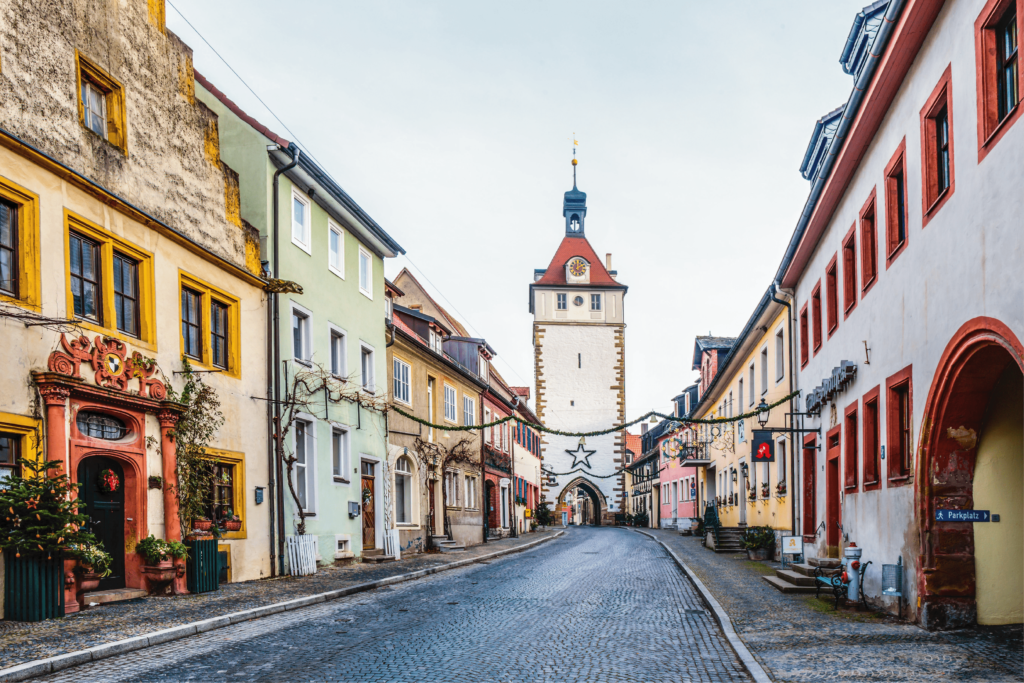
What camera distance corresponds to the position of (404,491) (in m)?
28.3

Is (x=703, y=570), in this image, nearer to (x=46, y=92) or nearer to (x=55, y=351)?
(x=55, y=351)

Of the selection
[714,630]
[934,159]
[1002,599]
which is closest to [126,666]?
[714,630]

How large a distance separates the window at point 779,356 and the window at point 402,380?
10518 mm

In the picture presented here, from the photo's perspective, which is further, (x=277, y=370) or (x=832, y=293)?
(x=277, y=370)

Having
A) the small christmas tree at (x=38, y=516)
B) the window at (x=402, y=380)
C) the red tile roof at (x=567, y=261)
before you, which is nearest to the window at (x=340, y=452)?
the window at (x=402, y=380)

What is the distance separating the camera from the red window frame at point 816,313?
19.3m

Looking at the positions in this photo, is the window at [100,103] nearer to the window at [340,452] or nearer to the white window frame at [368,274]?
the window at [340,452]

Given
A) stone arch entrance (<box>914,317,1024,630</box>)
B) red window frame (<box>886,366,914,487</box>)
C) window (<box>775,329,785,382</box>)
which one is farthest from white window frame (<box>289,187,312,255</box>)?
stone arch entrance (<box>914,317,1024,630</box>)

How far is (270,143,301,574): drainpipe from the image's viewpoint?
62.6 feet

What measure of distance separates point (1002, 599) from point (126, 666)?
9167 millimetres

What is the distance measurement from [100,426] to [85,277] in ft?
7.17

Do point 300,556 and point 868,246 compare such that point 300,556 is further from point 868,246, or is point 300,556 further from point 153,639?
point 868,246

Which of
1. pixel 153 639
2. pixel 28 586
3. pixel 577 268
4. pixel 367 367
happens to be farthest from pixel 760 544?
pixel 577 268

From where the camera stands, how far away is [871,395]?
1393 centimetres
